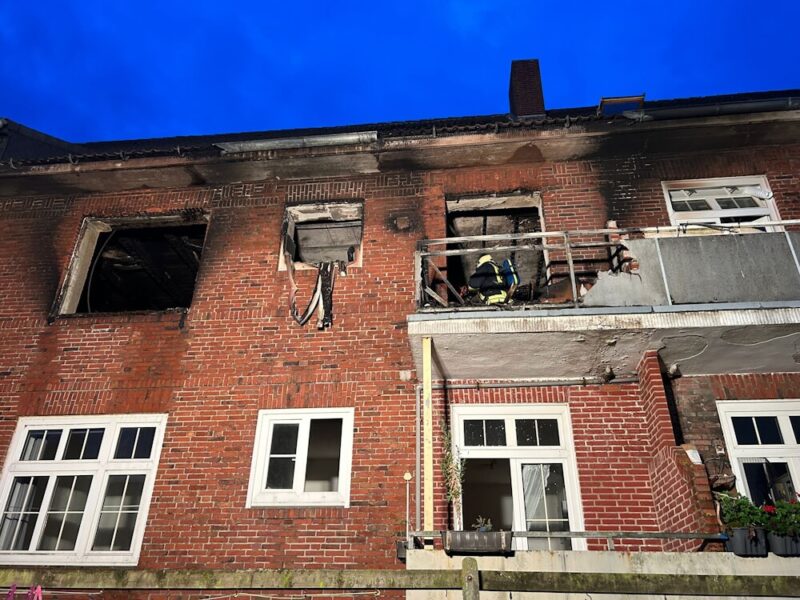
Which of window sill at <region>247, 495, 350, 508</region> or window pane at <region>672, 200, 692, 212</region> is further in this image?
window pane at <region>672, 200, 692, 212</region>

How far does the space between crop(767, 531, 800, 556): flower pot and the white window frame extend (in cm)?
470

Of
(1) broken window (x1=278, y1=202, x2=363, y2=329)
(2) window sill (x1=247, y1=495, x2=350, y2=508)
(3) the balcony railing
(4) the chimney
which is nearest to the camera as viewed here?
(3) the balcony railing

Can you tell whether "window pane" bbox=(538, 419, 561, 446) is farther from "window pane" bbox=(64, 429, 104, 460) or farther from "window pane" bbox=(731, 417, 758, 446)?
"window pane" bbox=(64, 429, 104, 460)

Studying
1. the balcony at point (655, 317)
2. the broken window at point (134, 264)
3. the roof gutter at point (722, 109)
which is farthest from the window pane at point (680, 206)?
the broken window at point (134, 264)

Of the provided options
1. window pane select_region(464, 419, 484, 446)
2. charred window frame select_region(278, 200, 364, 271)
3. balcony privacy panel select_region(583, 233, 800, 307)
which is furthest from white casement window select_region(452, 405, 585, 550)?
charred window frame select_region(278, 200, 364, 271)

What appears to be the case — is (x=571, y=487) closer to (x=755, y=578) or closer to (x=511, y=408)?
(x=511, y=408)

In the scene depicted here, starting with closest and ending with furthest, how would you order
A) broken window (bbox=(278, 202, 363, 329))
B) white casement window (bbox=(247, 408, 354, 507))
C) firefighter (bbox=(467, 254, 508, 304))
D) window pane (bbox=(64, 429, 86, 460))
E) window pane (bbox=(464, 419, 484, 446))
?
1. white casement window (bbox=(247, 408, 354, 507))
2. window pane (bbox=(464, 419, 484, 446))
3. firefighter (bbox=(467, 254, 508, 304))
4. window pane (bbox=(64, 429, 86, 460))
5. broken window (bbox=(278, 202, 363, 329))

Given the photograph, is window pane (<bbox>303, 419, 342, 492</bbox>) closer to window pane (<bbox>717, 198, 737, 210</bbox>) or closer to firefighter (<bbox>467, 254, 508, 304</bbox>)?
firefighter (<bbox>467, 254, 508, 304</bbox>)

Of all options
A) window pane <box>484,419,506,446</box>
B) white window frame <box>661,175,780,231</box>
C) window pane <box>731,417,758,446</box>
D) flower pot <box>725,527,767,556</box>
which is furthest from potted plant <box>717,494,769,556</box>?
white window frame <box>661,175,780,231</box>

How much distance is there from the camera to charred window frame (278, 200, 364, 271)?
919 cm

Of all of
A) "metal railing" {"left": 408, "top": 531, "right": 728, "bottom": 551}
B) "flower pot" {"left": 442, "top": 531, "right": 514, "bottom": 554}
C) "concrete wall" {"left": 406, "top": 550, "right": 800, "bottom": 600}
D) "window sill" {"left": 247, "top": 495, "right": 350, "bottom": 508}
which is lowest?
"concrete wall" {"left": 406, "top": 550, "right": 800, "bottom": 600}

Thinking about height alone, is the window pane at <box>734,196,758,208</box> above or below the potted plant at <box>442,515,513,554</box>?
above

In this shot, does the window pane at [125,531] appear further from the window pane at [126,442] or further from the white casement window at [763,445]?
the white casement window at [763,445]

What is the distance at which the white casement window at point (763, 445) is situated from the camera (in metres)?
6.89
